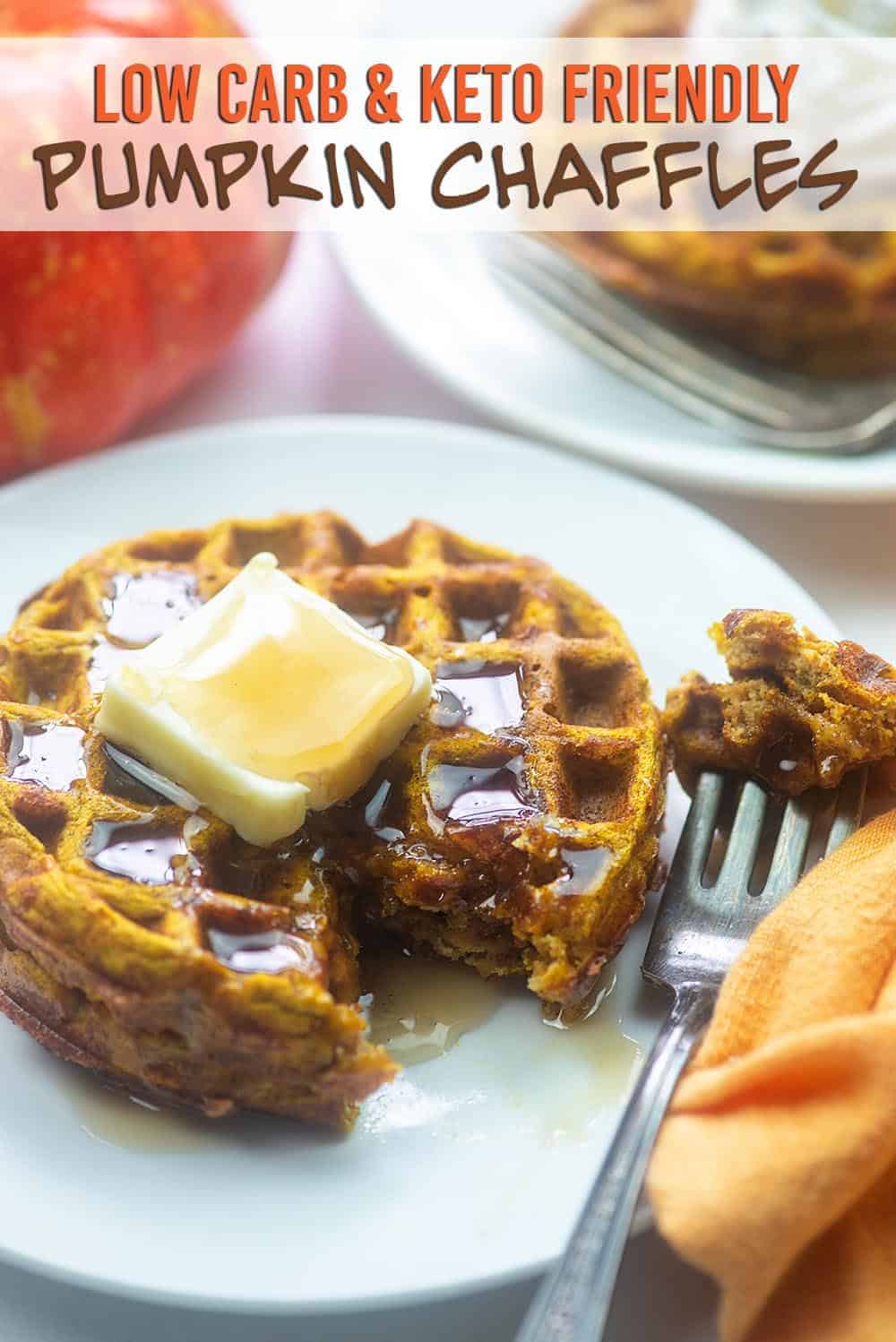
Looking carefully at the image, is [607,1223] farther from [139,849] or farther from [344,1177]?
[139,849]

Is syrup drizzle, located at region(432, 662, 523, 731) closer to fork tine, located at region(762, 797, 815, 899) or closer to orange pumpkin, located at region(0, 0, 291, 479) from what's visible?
fork tine, located at region(762, 797, 815, 899)

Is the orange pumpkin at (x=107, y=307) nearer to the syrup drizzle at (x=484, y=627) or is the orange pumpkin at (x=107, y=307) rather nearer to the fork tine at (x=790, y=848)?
the syrup drizzle at (x=484, y=627)

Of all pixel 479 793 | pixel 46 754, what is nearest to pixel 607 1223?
pixel 479 793

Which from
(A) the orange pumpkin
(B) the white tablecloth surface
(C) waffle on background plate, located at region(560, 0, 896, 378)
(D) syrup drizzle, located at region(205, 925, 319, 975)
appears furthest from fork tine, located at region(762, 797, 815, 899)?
(A) the orange pumpkin

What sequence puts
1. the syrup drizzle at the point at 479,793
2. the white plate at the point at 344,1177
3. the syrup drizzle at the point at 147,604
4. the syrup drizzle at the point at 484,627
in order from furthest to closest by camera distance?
the syrup drizzle at the point at 484,627, the syrup drizzle at the point at 147,604, the syrup drizzle at the point at 479,793, the white plate at the point at 344,1177

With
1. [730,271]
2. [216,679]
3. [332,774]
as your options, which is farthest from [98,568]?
[730,271]

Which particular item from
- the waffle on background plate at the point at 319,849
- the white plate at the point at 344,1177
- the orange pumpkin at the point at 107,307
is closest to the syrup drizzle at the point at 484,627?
the waffle on background plate at the point at 319,849

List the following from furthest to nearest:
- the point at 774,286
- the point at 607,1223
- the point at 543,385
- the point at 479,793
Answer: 1. the point at 543,385
2. the point at 774,286
3. the point at 479,793
4. the point at 607,1223

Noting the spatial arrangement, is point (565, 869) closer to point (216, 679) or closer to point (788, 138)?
point (216, 679)
